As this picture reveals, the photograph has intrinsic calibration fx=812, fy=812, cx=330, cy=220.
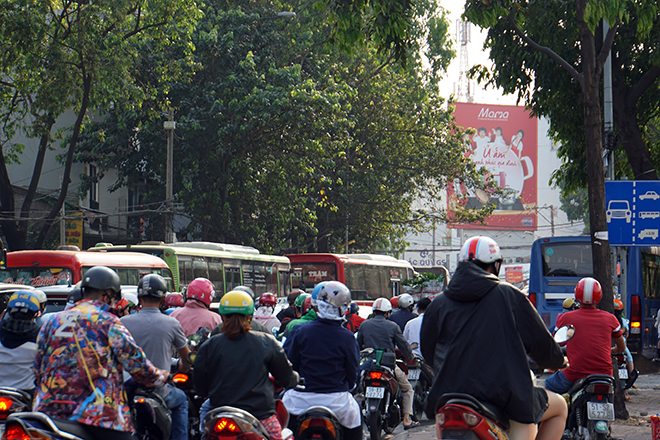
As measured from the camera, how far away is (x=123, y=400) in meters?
3.93

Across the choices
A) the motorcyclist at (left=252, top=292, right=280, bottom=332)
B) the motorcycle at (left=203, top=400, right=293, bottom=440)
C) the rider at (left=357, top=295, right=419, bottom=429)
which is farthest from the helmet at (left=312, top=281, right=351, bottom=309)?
the motorcyclist at (left=252, top=292, right=280, bottom=332)

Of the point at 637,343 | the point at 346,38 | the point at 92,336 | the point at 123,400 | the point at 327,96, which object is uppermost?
the point at 327,96

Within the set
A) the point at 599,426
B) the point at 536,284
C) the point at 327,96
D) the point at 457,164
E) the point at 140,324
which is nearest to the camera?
the point at 140,324

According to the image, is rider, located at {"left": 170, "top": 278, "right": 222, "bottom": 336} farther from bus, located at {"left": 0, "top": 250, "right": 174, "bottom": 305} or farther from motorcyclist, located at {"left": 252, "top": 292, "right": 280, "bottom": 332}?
bus, located at {"left": 0, "top": 250, "right": 174, "bottom": 305}

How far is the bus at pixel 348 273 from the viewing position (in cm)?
2441

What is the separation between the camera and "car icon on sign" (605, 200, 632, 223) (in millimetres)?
10562

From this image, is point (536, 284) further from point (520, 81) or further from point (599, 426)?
point (599, 426)

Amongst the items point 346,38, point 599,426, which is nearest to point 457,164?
point 346,38

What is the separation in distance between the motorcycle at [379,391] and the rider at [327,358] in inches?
98.2

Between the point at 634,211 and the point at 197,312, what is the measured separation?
245 inches

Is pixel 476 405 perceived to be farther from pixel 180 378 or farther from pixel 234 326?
pixel 180 378

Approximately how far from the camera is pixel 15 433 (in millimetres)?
3592

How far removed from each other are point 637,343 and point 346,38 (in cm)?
821

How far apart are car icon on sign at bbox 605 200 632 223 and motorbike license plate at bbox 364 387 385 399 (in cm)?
421
